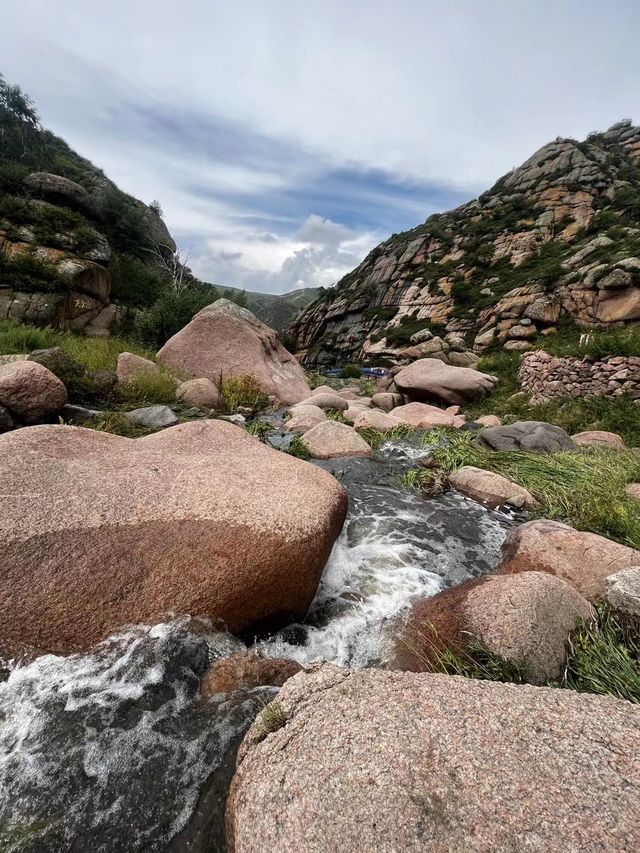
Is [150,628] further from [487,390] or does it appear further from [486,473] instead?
[487,390]

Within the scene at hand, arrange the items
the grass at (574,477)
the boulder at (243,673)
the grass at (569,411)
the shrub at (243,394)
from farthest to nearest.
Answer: the shrub at (243,394), the grass at (569,411), the grass at (574,477), the boulder at (243,673)

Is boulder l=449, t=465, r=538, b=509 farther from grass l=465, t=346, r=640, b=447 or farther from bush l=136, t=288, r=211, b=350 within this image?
bush l=136, t=288, r=211, b=350

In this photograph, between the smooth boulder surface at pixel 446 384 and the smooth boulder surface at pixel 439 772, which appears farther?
the smooth boulder surface at pixel 446 384

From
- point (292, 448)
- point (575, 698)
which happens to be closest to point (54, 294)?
point (292, 448)

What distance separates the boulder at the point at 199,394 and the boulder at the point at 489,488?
20.3 ft

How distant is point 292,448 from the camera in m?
7.54

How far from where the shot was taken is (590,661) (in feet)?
8.39

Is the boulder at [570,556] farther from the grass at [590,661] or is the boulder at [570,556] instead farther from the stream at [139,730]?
the stream at [139,730]

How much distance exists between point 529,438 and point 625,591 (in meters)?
5.79

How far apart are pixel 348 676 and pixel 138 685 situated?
1.50m

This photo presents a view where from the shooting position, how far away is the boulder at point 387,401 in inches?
604

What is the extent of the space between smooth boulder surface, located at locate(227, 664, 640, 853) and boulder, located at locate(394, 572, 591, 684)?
0.86 m

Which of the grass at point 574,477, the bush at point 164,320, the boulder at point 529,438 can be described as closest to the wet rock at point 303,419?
the grass at point 574,477

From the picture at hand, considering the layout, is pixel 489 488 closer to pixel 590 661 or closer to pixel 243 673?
pixel 590 661
